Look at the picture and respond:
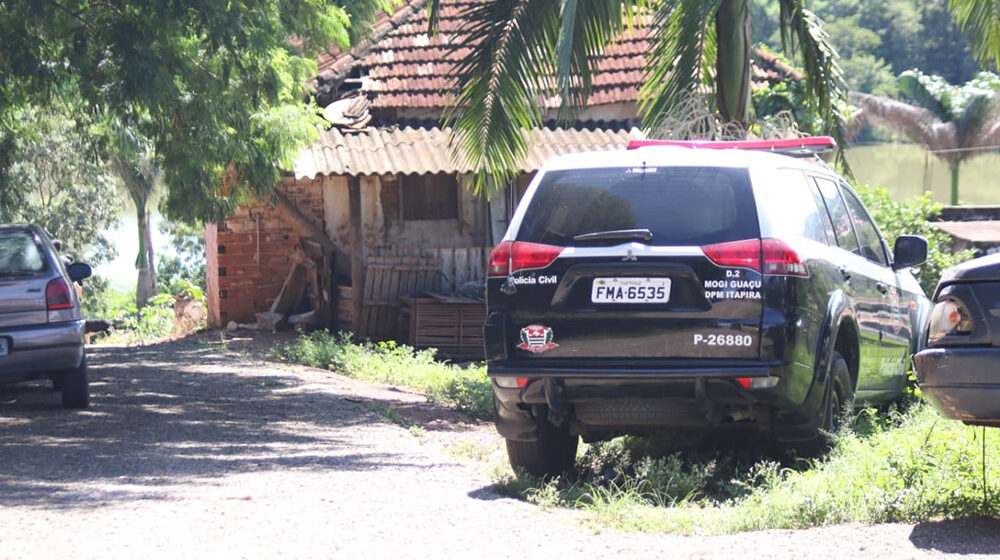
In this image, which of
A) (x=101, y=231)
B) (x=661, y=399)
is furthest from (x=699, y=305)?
(x=101, y=231)

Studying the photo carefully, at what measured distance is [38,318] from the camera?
930 centimetres

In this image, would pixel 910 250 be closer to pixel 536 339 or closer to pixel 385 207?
pixel 536 339

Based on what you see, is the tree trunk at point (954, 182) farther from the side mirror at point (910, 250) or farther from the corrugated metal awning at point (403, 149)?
the side mirror at point (910, 250)

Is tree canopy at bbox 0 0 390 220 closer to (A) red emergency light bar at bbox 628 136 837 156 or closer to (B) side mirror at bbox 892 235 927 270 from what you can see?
(A) red emergency light bar at bbox 628 136 837 156

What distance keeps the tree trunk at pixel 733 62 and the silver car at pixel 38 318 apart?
593cm

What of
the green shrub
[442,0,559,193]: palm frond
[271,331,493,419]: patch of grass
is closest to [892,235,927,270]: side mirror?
[442,0,559,193]: palm frond

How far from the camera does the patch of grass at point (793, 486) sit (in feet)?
18.2

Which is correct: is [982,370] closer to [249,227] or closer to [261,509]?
[261,509]

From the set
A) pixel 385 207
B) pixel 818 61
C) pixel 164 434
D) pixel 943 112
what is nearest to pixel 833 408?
pixel 164 434

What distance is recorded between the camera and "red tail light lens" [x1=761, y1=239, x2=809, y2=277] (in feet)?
20.1

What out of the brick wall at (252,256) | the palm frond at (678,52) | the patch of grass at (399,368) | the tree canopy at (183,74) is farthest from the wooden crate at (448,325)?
the palm frond at (678,52)

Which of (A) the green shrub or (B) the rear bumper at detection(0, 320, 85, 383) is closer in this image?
(B) the rear bumper at detection(0, 320, 85, 383)

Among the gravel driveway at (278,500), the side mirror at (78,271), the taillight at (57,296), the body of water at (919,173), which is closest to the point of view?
the gravel driveway at (278,500)

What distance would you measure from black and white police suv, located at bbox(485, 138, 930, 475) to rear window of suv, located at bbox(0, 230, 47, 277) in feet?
15.1
